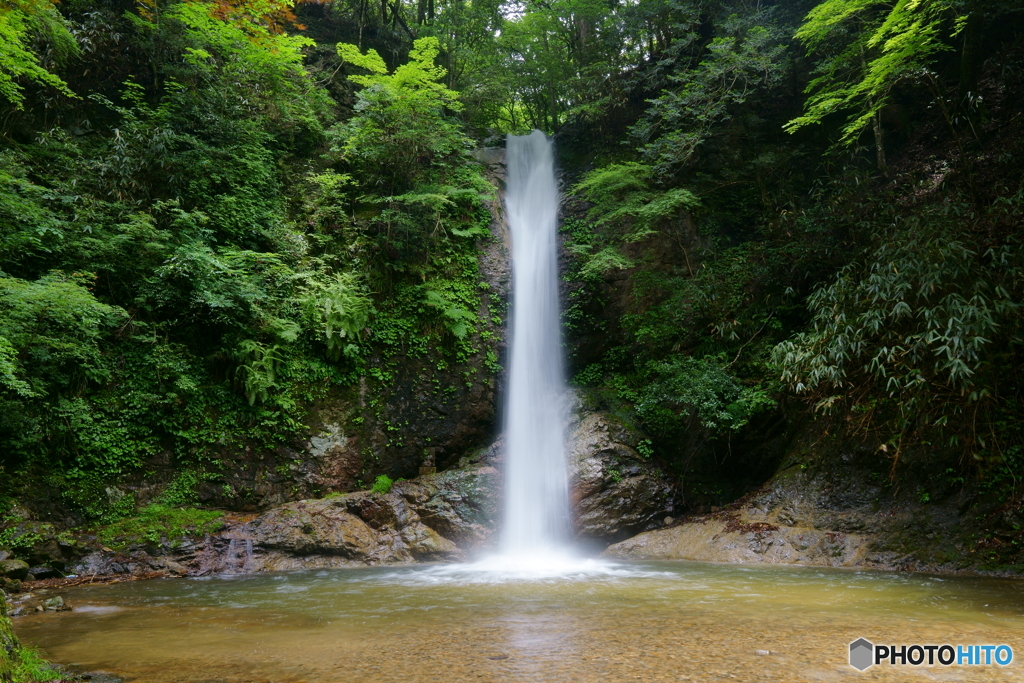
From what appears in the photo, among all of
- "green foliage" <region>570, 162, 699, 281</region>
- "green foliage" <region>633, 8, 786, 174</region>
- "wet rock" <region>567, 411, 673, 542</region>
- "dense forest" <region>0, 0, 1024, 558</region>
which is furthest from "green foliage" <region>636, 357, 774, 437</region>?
"green foliage" <region>633, 8, 786, 174</region>

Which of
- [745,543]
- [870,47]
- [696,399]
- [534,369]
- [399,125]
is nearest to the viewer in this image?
[745,543]

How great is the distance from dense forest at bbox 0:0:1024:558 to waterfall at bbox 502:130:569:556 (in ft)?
2.05

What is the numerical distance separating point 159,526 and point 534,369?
761cm

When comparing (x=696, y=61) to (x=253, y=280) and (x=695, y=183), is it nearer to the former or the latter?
(x=695, y=183)

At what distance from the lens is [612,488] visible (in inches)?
401

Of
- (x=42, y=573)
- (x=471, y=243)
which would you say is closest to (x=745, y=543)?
(x=471, y=243)

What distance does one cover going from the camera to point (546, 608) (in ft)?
18.6

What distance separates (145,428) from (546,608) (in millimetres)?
7584

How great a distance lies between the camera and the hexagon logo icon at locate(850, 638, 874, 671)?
3604 millimetres

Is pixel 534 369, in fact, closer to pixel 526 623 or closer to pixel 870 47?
pixel 526 623

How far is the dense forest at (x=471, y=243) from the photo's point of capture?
8.01 m

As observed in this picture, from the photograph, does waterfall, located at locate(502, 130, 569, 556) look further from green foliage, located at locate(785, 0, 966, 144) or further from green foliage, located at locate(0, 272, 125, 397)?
green foliage, located at locate(0, 272, 125, 397)

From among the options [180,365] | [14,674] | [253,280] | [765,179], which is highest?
[765,179]

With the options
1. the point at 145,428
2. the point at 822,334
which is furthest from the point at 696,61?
the point at 145,428
